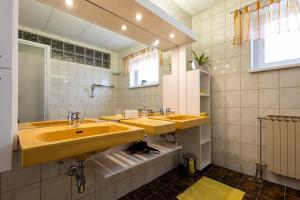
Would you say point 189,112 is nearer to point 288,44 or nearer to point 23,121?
point 288,44

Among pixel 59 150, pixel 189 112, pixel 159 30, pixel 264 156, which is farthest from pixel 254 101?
pixel 59 150

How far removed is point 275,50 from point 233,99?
0.77m

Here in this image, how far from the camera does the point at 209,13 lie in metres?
2.36

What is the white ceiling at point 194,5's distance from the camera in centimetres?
222

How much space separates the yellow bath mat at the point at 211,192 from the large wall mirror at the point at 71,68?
1.11m

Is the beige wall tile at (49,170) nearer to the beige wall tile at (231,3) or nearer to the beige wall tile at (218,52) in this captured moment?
the beige wall tile at (218,52)

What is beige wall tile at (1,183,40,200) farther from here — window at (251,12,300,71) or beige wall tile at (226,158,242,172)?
window at (251,12,300,71)

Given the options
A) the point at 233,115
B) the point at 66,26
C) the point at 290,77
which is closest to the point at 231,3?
the point at 290,77

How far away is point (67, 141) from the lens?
713mm

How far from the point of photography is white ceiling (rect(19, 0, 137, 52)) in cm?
104

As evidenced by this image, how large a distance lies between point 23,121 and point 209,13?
2.75 m

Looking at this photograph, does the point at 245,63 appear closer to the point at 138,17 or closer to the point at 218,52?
the point at 218,52

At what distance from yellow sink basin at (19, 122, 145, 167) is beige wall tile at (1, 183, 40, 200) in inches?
15.5

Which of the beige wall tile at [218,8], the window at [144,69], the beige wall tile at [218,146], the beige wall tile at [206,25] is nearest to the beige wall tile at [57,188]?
the window at [144,69]
